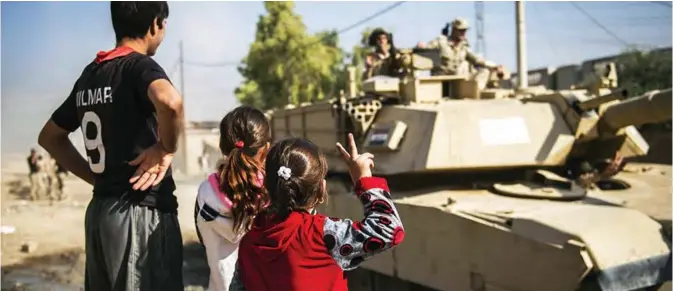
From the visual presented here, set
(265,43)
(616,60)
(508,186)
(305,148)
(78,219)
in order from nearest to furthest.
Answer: (305,148), (508,186), (78,219), (616,60), (265,43)

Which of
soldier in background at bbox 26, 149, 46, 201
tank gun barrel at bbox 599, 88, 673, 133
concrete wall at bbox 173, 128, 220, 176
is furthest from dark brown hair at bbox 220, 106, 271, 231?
concrete wall at bbox 173, 128, 220, 176

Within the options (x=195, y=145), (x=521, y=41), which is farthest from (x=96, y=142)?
(x=195, y=145)

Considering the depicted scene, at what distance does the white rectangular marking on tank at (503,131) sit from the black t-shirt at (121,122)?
178 inches

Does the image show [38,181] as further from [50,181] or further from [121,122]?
[121,122]

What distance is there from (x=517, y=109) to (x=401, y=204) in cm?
147

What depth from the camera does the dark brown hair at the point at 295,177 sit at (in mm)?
2516

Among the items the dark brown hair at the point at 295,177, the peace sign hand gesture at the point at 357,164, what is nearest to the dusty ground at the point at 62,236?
the peace sign hand gesture at the point at 357,164

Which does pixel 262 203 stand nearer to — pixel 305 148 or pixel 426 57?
pixel 305 148

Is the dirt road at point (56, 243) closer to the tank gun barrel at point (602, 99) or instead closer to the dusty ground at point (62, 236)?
the dusty ground at point (62, 236)

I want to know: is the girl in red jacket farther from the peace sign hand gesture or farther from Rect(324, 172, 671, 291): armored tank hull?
Rect(324, 172, 671, 291): armored tank hull

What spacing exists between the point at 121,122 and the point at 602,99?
4.90m

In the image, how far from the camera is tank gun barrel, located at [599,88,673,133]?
6.11 meters

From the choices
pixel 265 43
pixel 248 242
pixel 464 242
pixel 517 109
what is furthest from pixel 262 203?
pixel 265 43

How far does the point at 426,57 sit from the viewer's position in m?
8.85
